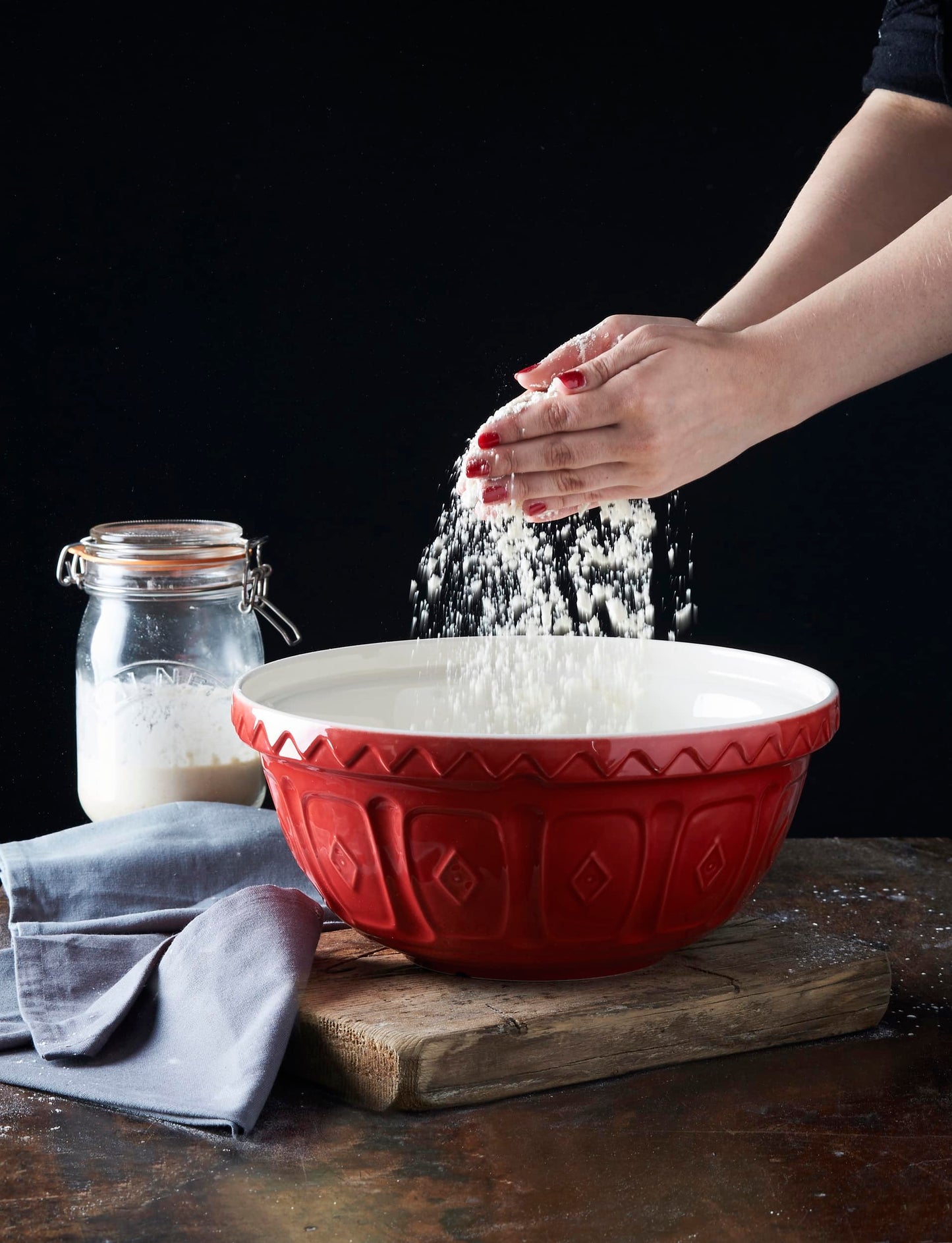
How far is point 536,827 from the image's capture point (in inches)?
30.7

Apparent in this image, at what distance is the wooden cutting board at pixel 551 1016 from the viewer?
0.76 m

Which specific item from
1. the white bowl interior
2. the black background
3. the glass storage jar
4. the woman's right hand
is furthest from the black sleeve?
the glass storage jar

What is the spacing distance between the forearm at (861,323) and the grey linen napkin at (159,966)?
0.48 m

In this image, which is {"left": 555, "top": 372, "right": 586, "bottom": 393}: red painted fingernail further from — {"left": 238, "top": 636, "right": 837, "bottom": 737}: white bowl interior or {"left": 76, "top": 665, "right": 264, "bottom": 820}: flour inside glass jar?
{"left": 76, "top": 665, "right": 264, "bottom": 820}: flour inside glass jar

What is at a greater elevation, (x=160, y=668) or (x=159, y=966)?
(x=160, y=668)

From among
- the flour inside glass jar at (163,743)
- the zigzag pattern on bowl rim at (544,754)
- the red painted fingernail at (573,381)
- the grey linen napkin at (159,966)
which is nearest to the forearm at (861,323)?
the red painted fingernail at (573,381)

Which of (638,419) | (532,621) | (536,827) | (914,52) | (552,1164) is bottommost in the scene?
(552,1164)

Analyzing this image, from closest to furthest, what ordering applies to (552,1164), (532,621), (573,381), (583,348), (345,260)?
1. (552,1164)
2. (573,381)
3. (583,348)
4. (532,621)
5. (345,260)

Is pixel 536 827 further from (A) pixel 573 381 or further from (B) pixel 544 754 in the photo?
(A) pixel 573 381

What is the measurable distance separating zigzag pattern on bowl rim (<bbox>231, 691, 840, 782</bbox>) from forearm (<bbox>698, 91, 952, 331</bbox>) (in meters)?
0.59

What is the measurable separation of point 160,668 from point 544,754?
0.58 meters

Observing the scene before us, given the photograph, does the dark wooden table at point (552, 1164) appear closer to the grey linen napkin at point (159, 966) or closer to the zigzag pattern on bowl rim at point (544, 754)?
the grey linen napkin at point (159, 966)

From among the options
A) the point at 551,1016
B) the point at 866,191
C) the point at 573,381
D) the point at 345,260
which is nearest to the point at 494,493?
the point at 573,381

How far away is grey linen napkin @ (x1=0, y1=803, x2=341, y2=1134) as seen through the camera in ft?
2.50
